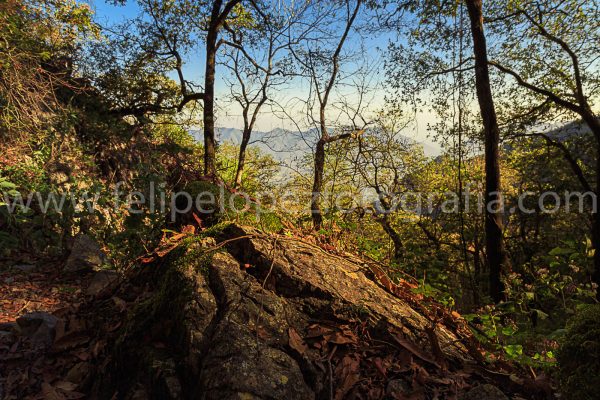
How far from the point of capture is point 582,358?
1.39 m

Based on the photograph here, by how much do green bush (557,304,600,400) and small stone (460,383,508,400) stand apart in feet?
0.82

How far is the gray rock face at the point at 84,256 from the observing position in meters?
4.66

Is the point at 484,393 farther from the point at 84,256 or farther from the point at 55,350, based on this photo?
the point at 84,256

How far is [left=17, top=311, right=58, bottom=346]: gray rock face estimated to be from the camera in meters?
2.66

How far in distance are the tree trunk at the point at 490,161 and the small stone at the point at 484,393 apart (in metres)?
4.41

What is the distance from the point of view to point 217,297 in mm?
2100

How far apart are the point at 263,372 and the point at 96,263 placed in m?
4.16

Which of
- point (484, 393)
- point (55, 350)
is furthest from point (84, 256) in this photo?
point (484, 393)

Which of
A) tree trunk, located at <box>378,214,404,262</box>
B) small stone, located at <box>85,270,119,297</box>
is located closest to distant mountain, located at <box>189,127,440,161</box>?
tree trunk, located at <box>378,214,404,262</box>

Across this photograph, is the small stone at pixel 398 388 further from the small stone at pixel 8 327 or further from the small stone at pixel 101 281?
the small stone at pixel 101 281

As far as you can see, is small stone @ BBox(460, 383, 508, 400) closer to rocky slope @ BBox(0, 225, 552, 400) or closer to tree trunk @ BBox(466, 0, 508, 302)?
rocky slope @ BBox(0, 225, 552, 400)

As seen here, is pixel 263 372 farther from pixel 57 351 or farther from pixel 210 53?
pixel 210 53

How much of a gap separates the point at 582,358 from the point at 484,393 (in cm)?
43

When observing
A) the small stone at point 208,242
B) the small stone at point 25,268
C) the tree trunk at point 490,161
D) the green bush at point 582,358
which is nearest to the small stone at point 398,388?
the green bush at point 582,358
